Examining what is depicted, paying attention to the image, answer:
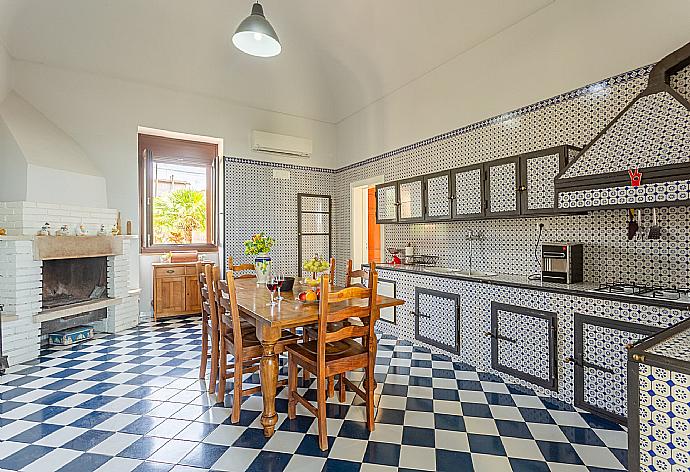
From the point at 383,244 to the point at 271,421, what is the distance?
3.72 meters

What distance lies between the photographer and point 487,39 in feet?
13.3

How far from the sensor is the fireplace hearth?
4438 millimetres

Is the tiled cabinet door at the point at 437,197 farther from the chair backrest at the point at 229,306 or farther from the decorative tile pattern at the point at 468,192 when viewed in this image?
the chair backrest at the point at 229,306

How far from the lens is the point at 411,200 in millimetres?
4762

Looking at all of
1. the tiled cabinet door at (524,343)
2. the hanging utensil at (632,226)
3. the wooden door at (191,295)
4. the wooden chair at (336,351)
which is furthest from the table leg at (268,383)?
the wooden door at (191,295)

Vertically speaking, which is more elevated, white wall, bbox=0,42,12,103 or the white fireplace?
white wall, bbox=0,42,12,103

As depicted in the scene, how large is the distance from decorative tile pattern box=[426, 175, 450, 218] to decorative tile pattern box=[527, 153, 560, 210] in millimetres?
1006

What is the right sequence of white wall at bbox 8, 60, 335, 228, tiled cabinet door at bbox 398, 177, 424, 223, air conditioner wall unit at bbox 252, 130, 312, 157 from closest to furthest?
1. tiled cabinet door at bbox 398, 177, 424, 223
2. white wall at bbox 8, 60, 335, 228
3. air conditioner wall unit at bbox 252, 130, 312, 157

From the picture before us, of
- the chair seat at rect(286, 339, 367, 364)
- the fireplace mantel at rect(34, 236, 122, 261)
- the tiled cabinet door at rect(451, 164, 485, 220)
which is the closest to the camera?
the chair seat at rect(286, 339, 367, 364)

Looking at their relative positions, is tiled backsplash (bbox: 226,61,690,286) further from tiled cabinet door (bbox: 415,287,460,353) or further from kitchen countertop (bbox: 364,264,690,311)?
tiled cabinet door (bbox: 415,287,460,353)

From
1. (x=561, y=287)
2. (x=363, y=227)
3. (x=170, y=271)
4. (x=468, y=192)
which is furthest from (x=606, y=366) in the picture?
(x=170, y=271)

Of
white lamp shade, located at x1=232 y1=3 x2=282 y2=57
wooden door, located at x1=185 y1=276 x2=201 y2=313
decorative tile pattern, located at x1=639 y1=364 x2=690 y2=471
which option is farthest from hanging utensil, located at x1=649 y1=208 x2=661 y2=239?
wooden door, located at x1=185 y1=276 x2=201 y2=313

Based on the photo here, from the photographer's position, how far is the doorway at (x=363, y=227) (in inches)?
258

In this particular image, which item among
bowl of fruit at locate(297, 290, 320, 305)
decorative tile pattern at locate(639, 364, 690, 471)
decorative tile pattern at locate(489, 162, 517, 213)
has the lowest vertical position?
decorative tile pattern at locate(639, 364, 690, 471)
